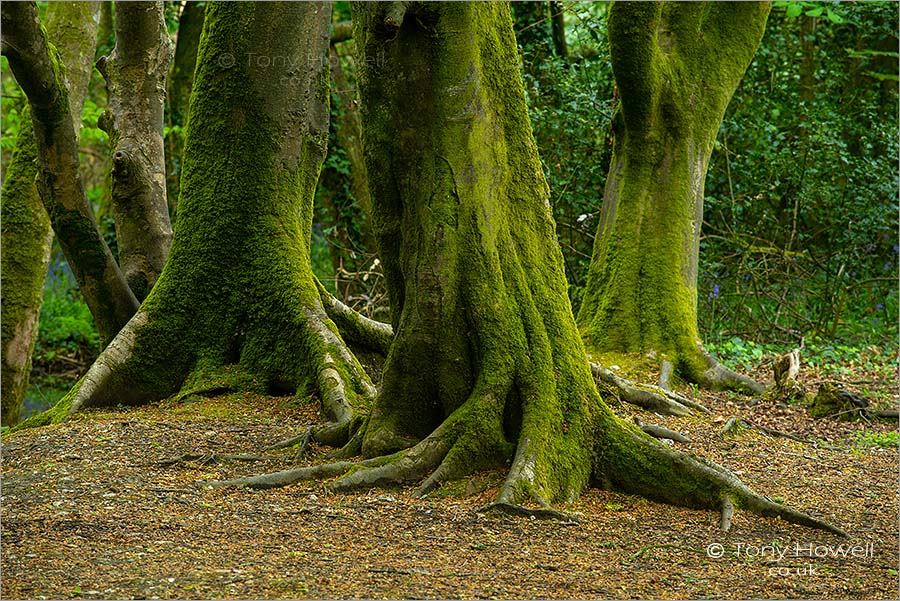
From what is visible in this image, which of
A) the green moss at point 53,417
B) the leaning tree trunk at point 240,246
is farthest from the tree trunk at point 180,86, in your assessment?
the green moss at point 53,417

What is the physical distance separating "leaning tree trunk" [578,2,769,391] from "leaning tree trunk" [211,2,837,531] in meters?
3.93

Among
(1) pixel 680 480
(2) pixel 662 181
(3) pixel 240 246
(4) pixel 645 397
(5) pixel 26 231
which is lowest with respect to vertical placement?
(1) pixel 680 480

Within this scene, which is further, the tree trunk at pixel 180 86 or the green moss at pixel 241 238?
the tree trunk at pixel 180 86

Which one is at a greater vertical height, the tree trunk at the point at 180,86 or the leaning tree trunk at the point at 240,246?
the tree trunk at the point at 180,86

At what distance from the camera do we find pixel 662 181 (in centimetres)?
941

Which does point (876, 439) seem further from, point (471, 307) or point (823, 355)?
point (823, 355)

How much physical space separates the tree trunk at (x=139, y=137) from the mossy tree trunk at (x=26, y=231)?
2250 millimetres

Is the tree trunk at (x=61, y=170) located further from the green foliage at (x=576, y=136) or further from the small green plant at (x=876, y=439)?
the green foliage at (x=576, y=136)

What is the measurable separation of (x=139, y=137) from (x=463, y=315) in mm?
4692

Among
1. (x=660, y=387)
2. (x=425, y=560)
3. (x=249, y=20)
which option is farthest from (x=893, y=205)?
(x=425, y=560)

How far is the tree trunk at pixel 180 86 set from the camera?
15211 mm

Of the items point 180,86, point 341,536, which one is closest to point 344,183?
point 180,86

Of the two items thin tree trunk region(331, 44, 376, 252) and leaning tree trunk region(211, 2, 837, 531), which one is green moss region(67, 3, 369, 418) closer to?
leaning tree trunk region(211, 2, 837, 531)

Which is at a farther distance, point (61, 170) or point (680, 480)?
point (61, 170)
